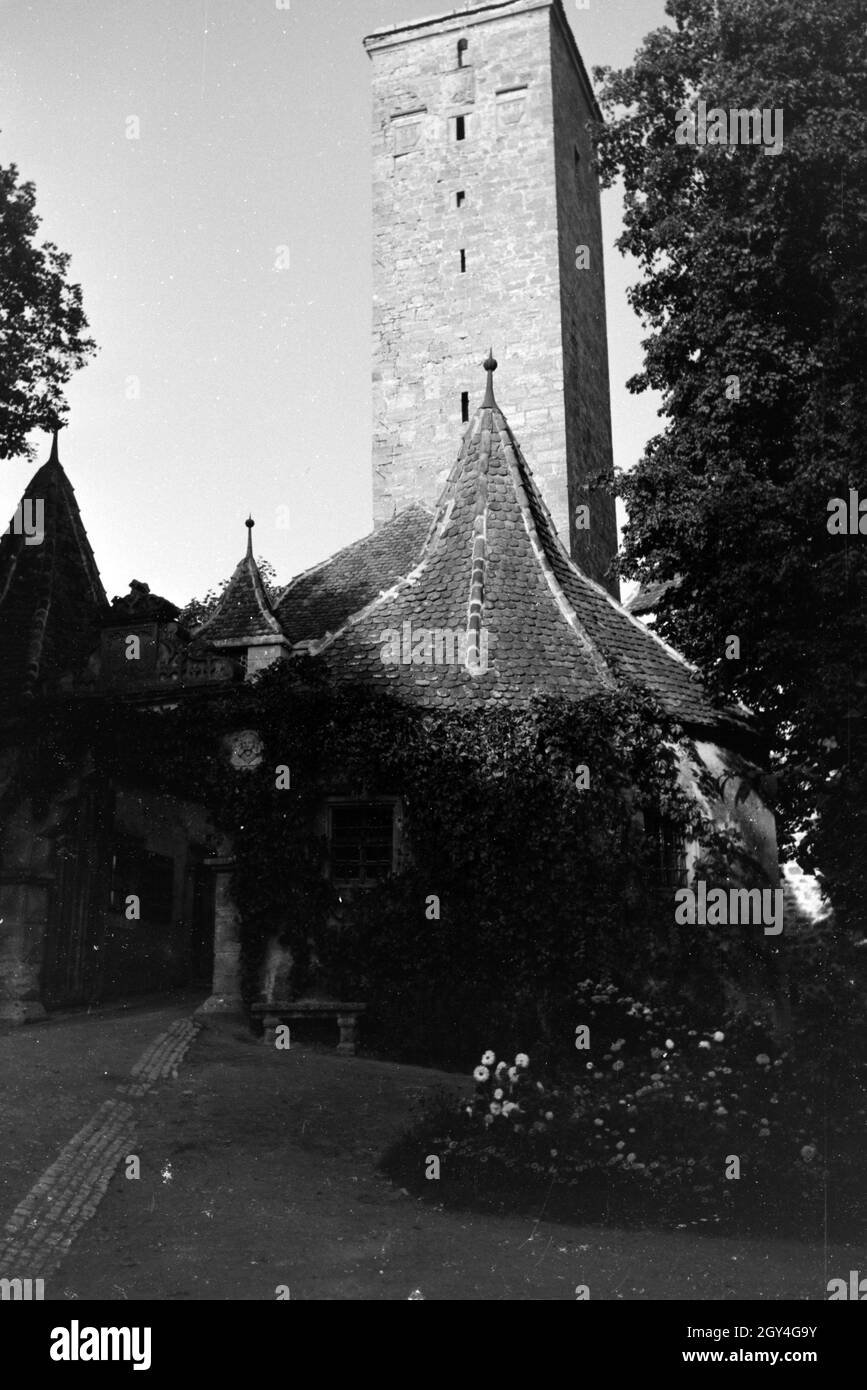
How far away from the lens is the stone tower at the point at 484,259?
86.9 feet

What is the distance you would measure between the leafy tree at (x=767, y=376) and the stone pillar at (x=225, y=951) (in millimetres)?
6500

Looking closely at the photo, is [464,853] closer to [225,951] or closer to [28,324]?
[225,951]

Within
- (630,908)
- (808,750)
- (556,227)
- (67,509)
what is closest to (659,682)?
→ (808,750)

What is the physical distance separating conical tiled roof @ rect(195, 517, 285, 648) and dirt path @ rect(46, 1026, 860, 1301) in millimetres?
6994

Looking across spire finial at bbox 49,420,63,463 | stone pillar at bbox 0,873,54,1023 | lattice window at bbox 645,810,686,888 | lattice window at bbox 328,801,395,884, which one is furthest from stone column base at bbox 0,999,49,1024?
spire finial at bbox 49,420,63,463

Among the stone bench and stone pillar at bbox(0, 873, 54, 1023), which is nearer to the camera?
the stone bench

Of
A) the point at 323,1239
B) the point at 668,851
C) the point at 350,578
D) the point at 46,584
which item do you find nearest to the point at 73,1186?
the point at 323,1239

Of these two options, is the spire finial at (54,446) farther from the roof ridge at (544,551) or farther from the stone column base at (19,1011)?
the stone column base at (19,1011)

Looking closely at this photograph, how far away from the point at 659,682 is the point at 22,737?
777cm

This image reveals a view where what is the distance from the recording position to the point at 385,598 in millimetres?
16875

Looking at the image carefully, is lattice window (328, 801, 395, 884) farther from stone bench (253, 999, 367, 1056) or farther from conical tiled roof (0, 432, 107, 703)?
conical tiled roof (0, 432, 107, 703)

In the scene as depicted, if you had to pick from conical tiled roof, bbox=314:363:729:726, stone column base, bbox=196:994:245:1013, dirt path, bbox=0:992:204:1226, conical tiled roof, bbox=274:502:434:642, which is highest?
conical tiled roof, bbox=274:502:434:642

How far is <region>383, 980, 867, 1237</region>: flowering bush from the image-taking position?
1023cm
